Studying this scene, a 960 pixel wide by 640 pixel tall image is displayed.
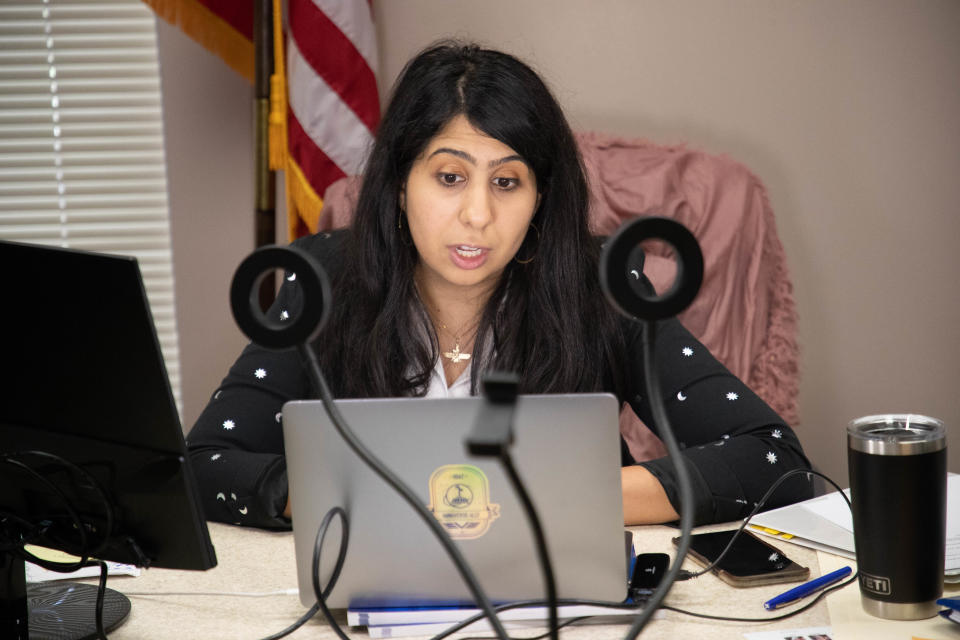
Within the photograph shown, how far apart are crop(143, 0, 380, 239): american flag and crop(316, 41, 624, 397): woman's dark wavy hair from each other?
0.72 metres

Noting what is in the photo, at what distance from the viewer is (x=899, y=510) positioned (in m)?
0.80

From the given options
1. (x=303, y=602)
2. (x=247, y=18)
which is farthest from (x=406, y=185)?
(x=247, y=18)

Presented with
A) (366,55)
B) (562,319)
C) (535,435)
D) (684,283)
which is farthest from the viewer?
(366,55)

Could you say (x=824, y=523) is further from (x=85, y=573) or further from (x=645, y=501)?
(x=85, y=573)

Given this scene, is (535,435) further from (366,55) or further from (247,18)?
(247,18)

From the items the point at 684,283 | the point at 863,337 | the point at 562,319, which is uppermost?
the point at 684,283

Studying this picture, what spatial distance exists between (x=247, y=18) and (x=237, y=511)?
1555 mm

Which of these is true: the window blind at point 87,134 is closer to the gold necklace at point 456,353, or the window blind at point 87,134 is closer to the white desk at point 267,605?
the gold necklace at point 456,353

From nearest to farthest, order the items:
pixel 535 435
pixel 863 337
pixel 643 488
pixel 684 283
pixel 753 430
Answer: pixel 684 283 → pixel 535 435 → pixel 643 488 → pixel 753 430 → pixel 863 337

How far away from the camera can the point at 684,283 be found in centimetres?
56

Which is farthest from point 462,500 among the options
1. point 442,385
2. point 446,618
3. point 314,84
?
point 314,84

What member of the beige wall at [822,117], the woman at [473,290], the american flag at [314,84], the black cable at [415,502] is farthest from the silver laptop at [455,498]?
the beige wall at [822,117]

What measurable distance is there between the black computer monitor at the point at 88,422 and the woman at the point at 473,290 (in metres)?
0.40

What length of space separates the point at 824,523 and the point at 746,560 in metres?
0.15
